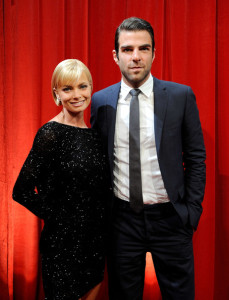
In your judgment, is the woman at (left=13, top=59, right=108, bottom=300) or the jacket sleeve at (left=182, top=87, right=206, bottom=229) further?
the jacket sleeve at (left=182, top=87, right=206, bottom=229)

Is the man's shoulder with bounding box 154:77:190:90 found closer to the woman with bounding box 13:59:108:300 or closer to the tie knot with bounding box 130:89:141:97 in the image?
the tie knot with bounding box 130:89:141:97

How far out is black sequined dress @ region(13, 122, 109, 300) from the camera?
4.72 feet

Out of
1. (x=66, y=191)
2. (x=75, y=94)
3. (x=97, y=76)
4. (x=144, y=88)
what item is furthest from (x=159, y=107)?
(x=97, y=76)

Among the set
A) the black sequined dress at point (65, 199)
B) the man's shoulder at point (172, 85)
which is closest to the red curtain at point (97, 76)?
the man's shoulder at point (172, 85)

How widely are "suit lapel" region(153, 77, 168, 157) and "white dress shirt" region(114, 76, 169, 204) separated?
3cm

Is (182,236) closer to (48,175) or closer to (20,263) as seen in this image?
(48,175)

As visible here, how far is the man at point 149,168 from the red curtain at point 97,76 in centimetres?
53

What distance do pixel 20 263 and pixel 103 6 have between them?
6.01 ft

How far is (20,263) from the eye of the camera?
2270 millimetres

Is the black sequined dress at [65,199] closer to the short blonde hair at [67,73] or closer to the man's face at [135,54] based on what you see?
the short blonde hair at [67,73]

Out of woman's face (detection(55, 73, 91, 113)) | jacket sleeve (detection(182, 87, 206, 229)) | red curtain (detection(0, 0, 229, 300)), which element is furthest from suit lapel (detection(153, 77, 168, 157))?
red curtain (detection(0, 0, 229, 300))

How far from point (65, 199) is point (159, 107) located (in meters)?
0.61

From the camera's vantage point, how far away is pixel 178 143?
1552 millimetres

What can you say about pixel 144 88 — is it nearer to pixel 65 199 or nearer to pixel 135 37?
pixel 135 37
